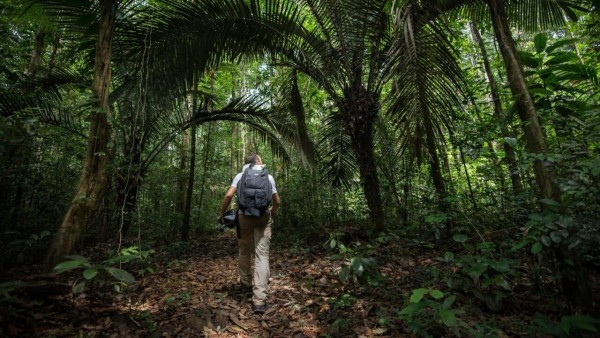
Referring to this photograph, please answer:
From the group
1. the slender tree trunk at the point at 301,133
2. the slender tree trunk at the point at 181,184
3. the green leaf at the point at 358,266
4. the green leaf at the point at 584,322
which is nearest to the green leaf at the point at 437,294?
the green leaf at the point at 584,322

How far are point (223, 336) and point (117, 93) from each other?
3466 mm

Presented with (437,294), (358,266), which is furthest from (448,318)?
(358,266)

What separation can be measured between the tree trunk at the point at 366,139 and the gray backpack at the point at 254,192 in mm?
1766

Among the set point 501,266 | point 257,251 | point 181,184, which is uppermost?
point 181,184

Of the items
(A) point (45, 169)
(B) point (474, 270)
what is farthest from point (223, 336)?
(A) point (45, 169)

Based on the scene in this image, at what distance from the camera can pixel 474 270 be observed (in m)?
2.44

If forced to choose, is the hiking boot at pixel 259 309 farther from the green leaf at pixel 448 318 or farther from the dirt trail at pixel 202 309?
the green leaf at pixel 448 318

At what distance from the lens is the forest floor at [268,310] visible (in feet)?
8.06

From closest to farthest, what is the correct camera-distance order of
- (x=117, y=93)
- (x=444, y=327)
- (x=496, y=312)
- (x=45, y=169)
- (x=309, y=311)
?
1. (x=444, y=327)
2. (x=496, y=312)
3. (x=309, y=311)
4. (x=117, y=93)
5. (x=45, y=169)

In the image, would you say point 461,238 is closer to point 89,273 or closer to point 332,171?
point 89,273

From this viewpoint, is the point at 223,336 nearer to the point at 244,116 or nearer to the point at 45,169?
the point at 244,116

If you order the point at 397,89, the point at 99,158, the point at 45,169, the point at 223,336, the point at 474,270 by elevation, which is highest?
the point at 397,89

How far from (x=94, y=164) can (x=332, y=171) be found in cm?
444

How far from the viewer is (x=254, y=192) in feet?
11.9
